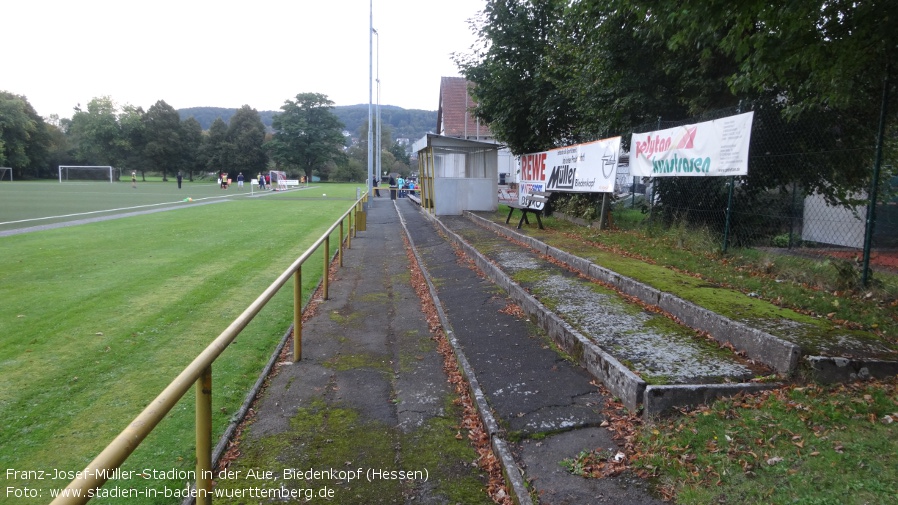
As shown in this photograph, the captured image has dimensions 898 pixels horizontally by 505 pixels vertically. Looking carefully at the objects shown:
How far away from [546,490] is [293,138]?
96837 mm

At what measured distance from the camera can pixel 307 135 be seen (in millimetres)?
95312

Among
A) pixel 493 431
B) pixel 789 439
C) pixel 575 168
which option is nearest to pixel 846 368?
pixel 789 439

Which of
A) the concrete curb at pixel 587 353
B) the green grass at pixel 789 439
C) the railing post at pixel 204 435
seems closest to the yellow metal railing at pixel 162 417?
the railing post at pixel 204 435

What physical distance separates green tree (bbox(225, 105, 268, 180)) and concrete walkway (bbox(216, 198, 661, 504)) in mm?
91253

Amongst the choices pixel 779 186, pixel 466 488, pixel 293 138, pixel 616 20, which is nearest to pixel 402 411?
pixel 466 488

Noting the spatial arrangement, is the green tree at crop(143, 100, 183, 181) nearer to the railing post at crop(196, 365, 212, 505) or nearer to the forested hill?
the forested hill

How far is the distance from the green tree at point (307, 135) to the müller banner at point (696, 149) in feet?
291

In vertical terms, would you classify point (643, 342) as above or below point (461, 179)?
below

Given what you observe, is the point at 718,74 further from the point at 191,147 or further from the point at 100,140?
the point at 100,140

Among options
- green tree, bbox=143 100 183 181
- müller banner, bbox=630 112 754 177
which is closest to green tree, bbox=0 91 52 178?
green tree, bbox=143 100 183 181

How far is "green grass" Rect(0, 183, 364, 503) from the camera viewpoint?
423 cm

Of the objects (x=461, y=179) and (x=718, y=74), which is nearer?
(x=718, y=74)

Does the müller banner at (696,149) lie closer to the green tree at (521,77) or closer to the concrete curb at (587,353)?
the concrete curb at (587,353)

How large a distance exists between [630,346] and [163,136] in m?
98.8
